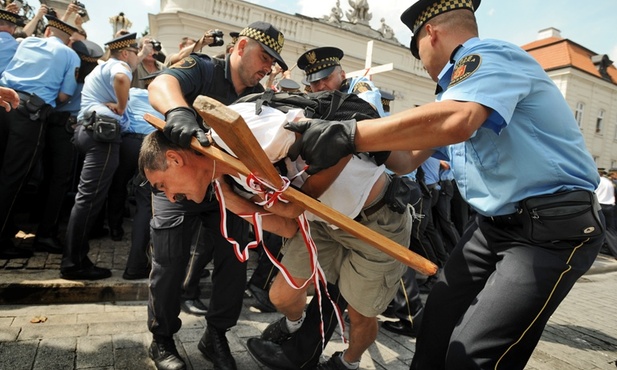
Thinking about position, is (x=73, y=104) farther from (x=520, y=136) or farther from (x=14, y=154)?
(x=520, y=136)

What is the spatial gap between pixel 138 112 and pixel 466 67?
144 inches

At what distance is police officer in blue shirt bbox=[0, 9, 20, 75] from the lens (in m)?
3.74

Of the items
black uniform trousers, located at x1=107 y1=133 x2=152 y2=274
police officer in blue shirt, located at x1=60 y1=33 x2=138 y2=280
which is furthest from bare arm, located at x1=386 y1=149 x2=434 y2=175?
police officer in blue shirt, located at x1=60 y1=33 x2=138 y2=280

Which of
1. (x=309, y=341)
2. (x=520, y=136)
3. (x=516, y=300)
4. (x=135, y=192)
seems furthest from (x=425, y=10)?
(x=135, y=192)

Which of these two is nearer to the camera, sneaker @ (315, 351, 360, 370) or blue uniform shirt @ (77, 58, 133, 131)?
sneaker @ (315, 351, 360, 370)

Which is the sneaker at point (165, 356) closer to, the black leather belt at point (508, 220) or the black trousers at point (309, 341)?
the black trousers at point (309, 341)

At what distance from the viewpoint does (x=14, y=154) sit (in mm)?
3389

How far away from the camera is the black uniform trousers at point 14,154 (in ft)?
11.1

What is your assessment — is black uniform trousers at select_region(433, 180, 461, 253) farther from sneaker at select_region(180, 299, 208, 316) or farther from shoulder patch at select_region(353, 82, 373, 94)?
sneaker at select_region(180, 299, 208, 316)

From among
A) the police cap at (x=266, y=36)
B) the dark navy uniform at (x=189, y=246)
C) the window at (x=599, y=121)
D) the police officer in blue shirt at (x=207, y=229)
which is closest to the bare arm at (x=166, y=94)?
the police officer in blue shirt at (x=207, y=229)

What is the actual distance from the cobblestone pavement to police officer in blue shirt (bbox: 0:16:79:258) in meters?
0.52

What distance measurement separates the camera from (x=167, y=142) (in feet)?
6.35

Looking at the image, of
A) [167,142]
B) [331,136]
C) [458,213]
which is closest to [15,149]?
[167,142]

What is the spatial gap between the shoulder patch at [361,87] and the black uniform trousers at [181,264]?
204 centimetres
